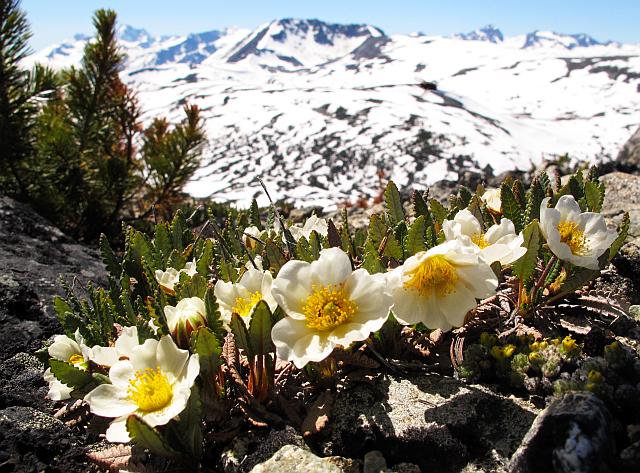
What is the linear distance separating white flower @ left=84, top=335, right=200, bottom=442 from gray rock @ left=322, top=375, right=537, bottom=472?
543 millimetres

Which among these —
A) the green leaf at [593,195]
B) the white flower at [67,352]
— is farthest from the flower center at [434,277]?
the white flower at [67,352]

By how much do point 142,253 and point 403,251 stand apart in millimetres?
1318

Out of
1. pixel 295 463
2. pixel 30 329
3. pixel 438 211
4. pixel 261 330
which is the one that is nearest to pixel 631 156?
pixel 438 211

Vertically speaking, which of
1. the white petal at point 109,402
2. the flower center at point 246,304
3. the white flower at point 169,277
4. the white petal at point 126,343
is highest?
the flower center at point 246,304

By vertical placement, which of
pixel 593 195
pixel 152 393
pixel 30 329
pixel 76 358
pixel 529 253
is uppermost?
pixel 593 195

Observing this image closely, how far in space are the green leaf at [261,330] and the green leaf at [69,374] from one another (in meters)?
0.69

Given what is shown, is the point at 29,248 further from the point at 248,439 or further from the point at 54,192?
the point at 248,439

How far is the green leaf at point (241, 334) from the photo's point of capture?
1.76 m

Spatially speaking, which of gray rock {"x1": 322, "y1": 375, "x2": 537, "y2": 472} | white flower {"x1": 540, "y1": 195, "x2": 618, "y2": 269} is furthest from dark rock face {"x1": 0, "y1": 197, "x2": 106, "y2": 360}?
white flower {"x1": 540, "y1": 195, "x2": 618, "y2": 269}

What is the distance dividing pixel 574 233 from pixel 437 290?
2.19 feet

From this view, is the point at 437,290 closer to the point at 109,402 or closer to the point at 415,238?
the point at 415,238

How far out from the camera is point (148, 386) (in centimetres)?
176

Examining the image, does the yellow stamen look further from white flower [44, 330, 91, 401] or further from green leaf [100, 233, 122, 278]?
green leaf [100, 233, 122, 278]

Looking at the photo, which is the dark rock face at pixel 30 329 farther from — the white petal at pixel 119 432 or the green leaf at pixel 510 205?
the green leaf at pixel 510 205
